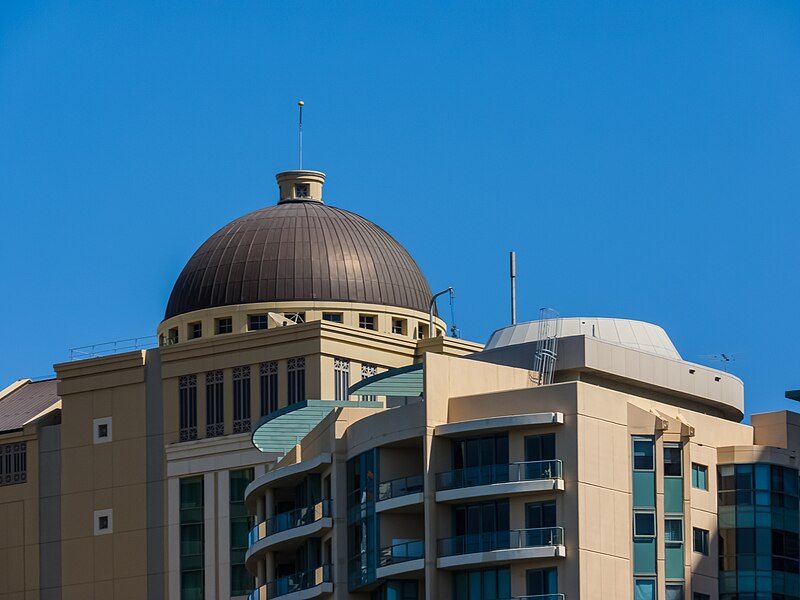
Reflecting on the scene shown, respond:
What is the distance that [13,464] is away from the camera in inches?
6225

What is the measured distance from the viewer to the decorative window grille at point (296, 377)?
14675 cm

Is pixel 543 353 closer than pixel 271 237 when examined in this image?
Yes

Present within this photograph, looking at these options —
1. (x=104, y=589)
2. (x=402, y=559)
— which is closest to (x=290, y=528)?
(x=402, y=559)

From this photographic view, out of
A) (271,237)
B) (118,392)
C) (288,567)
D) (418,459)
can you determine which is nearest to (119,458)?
(118,392)

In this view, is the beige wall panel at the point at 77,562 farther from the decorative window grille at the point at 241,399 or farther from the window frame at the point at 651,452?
the window frame at the point at 651,452

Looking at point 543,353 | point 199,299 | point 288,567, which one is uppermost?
point 199,299

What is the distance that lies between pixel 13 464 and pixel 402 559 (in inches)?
2119

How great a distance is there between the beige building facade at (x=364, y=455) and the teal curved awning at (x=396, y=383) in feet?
0.38

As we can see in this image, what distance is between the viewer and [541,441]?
352ft

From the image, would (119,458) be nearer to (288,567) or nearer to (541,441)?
(288,567)

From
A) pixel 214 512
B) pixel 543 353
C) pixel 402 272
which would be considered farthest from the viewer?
pixel 402 272

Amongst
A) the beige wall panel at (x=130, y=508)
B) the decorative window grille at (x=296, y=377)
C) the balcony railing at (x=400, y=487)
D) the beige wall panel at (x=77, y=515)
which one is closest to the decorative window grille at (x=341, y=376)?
the decorative window grille at (x=296, y=377)

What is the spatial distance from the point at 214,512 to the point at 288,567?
26.0 meters

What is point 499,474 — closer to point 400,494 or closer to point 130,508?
point 400,494
